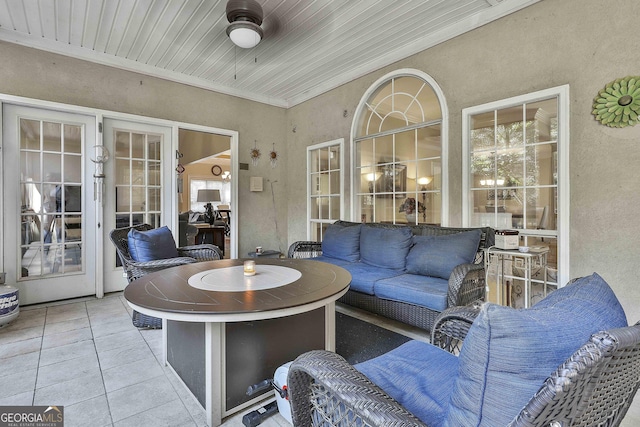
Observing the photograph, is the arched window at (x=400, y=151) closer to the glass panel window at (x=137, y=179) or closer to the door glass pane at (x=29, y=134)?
the glass panel window at (x=137, y=179)

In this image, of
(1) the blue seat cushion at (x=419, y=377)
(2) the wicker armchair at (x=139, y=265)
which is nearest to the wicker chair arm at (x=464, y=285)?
(1) the blue seat cushion at (x=419, y=377)

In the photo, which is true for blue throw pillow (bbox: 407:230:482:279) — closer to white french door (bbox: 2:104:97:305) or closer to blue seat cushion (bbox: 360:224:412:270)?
blue seat cushion (bbox: 360:224:412:270)

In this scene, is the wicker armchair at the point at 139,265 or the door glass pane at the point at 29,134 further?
the door glass pane at the point at 29,134

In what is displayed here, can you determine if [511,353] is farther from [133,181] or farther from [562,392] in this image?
[133,181]

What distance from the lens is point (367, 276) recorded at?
2.92 m

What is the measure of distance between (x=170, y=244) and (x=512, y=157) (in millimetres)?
3471

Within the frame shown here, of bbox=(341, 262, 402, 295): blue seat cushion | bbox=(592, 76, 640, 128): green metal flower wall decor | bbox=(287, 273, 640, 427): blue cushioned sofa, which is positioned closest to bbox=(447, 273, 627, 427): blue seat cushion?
bbox=(287, 273, 640, 427): blue cushioned sofa

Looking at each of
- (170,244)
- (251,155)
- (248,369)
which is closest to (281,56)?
(251,155)

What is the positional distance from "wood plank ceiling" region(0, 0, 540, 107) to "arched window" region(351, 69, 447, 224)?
1.42ft

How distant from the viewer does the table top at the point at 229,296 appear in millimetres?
1423

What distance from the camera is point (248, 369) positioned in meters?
1.69

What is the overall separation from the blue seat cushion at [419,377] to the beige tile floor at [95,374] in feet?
2.42

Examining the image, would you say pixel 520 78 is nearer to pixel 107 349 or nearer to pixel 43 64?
pixel 107 349

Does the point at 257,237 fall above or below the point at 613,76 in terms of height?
below
